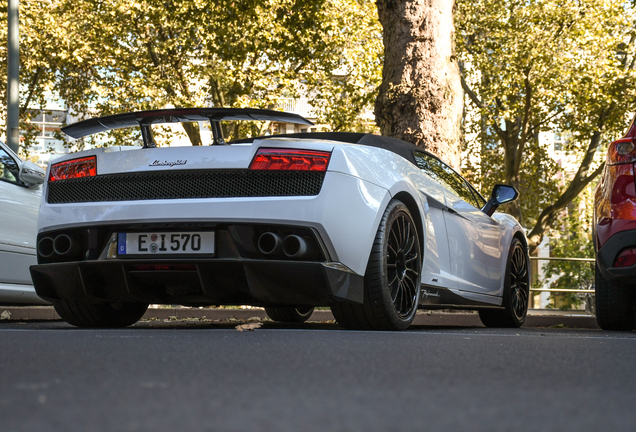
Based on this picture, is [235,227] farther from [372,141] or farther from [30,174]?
[30,174]

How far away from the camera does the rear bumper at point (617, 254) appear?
208 inches

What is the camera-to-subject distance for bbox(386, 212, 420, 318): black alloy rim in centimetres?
488

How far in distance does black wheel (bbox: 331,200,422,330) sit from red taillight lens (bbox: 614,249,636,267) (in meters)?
1.30

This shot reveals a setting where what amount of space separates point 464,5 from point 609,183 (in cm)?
2068

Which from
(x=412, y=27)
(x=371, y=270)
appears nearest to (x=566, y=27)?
(x=412, y=27)

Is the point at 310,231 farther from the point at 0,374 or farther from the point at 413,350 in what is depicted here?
the point at 0,374

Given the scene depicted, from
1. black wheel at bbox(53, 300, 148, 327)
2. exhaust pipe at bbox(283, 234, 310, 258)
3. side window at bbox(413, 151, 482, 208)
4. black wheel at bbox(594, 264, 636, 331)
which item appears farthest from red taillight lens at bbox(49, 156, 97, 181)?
black wheel at bbox(594, 264, 636, 331)

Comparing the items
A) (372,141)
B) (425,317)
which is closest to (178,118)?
(372,141)

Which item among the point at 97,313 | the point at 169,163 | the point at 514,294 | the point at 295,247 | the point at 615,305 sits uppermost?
the point at 169,163

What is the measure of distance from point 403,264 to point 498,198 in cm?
224

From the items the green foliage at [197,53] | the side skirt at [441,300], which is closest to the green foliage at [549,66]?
the green foliage at [197,53]

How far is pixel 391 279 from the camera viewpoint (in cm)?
486

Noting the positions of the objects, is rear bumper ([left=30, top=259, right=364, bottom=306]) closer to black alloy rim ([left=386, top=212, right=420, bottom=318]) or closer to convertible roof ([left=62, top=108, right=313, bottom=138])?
black alloy rim ([left=386, top=212, right=420, bottom=318])

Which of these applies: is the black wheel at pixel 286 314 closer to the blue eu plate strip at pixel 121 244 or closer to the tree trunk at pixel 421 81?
the blue eu plate strip at pixel 121 244
